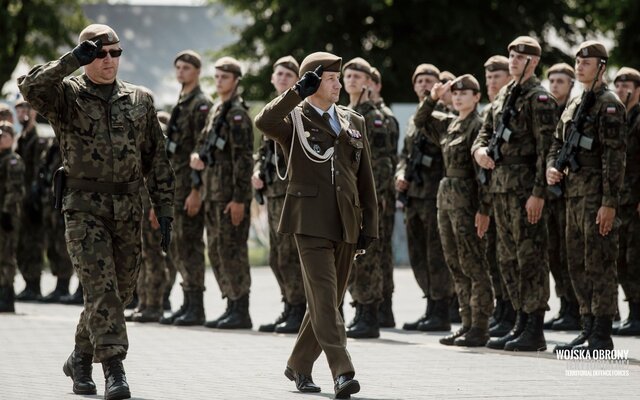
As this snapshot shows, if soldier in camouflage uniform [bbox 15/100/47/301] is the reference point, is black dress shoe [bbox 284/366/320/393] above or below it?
below

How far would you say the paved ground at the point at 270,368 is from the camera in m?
9.69

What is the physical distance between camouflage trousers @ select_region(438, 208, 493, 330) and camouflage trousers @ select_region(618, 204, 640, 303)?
187cm

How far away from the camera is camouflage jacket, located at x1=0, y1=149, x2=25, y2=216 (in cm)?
1655

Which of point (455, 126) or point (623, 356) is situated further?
point (455, 126)

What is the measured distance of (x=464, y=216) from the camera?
12805 millimetres

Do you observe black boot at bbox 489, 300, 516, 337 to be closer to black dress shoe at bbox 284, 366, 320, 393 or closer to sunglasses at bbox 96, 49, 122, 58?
black dress shoe at bbox 284, 366, 320, 393

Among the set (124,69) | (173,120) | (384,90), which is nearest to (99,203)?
(173,120)

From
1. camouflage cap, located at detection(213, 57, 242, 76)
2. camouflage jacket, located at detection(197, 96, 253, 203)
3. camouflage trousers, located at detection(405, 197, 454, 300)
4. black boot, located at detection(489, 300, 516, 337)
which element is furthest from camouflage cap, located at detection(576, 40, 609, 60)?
camouflage cap, located at detection(213, 57, 242, 76)

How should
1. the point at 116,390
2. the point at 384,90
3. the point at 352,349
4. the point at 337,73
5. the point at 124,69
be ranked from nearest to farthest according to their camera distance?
the point at 116,390 → the point at 337,73 → the point at 352,349 → the point at 384,90 → the point at 124,69

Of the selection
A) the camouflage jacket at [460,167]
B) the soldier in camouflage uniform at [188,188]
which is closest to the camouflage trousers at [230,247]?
the soldier in camouflage uniform at [188,188]

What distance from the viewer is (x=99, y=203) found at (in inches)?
375

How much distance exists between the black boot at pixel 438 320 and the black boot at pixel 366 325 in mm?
859

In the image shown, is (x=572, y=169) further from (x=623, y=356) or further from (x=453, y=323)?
(x=453, y=323)

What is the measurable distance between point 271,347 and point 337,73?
11.7 ft
